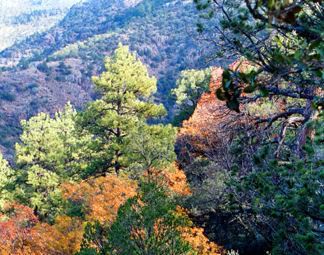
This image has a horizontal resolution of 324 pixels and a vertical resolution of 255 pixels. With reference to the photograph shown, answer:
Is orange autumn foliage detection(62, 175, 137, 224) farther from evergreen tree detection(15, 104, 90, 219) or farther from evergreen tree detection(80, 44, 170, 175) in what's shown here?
Result: evergreen tree detection(15, 104, 90, 219)

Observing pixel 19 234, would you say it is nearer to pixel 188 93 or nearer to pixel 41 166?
pixel 41 166

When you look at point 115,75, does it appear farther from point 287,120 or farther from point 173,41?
point 173,41

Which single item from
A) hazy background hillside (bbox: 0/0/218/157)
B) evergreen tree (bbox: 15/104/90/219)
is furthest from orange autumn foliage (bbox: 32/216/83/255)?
hazy background hillside (bbox: 0/0/218/157)

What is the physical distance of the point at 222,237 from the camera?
17.8 meters

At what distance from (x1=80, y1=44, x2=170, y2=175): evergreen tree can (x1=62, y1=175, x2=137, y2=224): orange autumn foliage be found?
378 cm

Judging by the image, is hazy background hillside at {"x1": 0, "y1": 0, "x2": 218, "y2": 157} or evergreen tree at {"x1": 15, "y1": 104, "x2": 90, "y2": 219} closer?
evergreen tree at {"x1": 15, "y1": 104, "x2": 90, "y2": 219}

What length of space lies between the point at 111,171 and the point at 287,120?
52.7 ft

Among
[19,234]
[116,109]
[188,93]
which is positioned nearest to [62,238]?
[19,234]

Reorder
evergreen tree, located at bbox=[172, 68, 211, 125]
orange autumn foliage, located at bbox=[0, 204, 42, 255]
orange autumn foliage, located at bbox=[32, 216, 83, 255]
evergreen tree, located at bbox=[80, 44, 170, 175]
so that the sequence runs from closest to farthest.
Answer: orange autumn foliage, located at bbox=[32, 216, 83, 255] < orange autumn foliage, located at bbox=[0, 204, 42, 255] < evergreen tree, located at bbox=[80, 44, 170, 175] < evergreen tree, located at bbox=[172, 68, 211, 125]

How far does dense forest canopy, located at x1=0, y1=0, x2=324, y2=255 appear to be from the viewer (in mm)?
4484

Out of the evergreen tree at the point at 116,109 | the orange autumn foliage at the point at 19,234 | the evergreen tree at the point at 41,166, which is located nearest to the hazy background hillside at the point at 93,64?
the evergreen tree at the point at 41,166

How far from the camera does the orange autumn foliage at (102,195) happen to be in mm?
15750

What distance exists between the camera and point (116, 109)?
75.7 ft

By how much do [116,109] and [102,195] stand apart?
23.3ft
